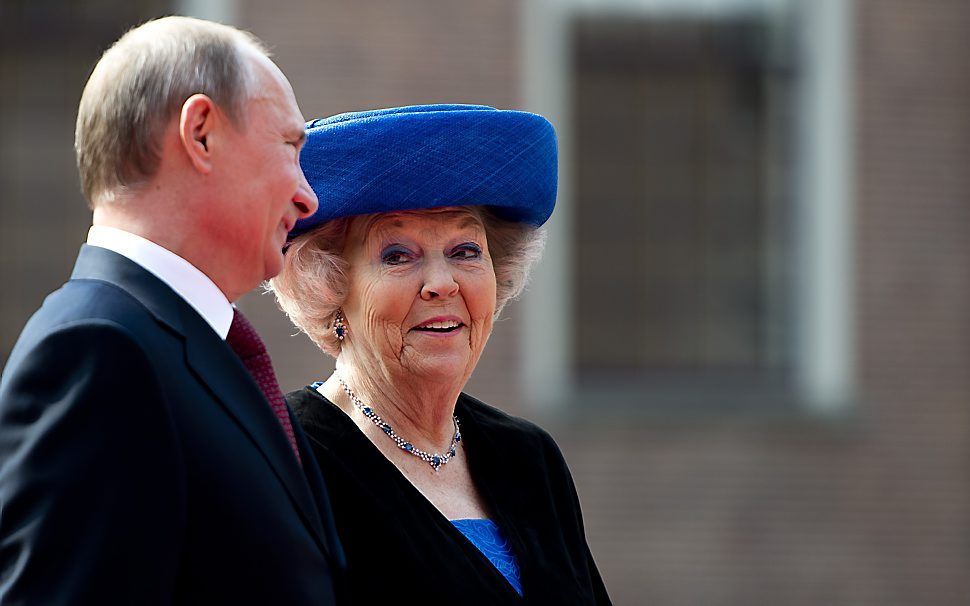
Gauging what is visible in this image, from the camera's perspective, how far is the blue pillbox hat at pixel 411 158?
8.12 feet

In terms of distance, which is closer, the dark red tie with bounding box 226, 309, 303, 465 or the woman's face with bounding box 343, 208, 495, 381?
the dark red tie with bounding box 226, 309, 303, 465

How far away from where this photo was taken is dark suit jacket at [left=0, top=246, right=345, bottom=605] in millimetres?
1596

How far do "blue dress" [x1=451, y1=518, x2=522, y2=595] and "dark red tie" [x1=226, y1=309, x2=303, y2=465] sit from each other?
55 centimetres

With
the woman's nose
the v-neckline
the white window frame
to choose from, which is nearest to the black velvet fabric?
the v-neckline

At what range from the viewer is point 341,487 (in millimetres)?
2400

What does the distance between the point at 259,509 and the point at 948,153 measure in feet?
24.5

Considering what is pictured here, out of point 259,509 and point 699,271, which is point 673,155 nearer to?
point 699,271

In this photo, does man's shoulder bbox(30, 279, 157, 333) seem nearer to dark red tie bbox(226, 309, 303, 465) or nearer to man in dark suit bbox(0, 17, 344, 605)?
man in dark suit bbox(0, 17, 344, 605)

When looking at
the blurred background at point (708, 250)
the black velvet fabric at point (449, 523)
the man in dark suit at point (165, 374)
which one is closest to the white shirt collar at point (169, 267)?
the man in dark suit at point (165, 374)

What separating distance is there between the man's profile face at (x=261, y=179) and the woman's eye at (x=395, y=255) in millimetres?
667

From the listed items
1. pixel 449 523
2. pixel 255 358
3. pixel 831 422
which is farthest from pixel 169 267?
pixel 831 422

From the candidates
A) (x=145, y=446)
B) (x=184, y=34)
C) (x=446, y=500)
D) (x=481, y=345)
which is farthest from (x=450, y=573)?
(x=184, y=34)

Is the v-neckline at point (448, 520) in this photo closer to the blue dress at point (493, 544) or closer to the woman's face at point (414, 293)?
the blue dress at point (493, 544)

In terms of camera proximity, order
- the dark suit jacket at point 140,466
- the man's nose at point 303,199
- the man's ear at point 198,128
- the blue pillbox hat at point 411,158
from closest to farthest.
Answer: the dark suit jacket at point 140,466 → the man's ear at point 198,128 → the man's nose at point 303,199 → the blue pillbox hat at point 411,158
